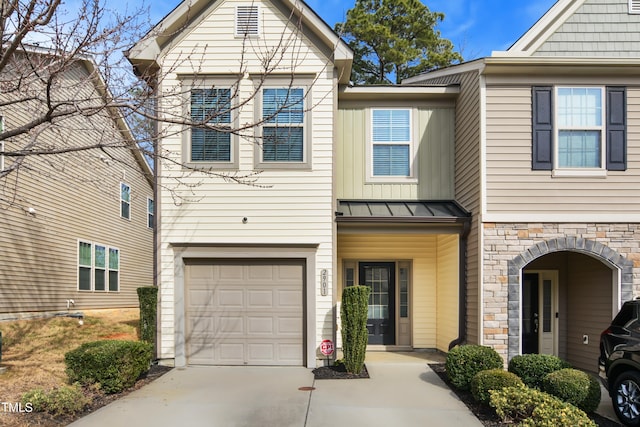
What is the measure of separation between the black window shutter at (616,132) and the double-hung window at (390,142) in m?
3.92

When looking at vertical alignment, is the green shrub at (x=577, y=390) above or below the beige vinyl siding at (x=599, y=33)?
below

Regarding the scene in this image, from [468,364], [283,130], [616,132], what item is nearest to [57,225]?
[283,130]

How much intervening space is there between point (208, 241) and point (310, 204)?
7.21 ft

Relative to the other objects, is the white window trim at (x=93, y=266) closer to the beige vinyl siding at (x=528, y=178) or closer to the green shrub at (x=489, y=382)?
the beige vinyl siding at (x=528, y=178)

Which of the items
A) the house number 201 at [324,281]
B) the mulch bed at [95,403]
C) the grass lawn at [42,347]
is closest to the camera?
the mulch bed at [95,403]

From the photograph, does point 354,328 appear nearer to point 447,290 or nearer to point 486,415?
point 486,415

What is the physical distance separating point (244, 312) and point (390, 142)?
4979 millimetres

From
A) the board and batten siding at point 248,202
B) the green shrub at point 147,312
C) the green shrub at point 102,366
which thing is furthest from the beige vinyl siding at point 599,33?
the green shrub at point 102,366

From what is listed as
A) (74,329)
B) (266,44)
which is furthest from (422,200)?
(74,329)

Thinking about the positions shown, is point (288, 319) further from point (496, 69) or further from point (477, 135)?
point (496, 69)

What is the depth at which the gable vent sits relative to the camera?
10016 mm

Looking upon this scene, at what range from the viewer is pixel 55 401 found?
6.46m

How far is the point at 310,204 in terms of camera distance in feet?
32.3

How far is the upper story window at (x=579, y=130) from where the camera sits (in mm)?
9250
